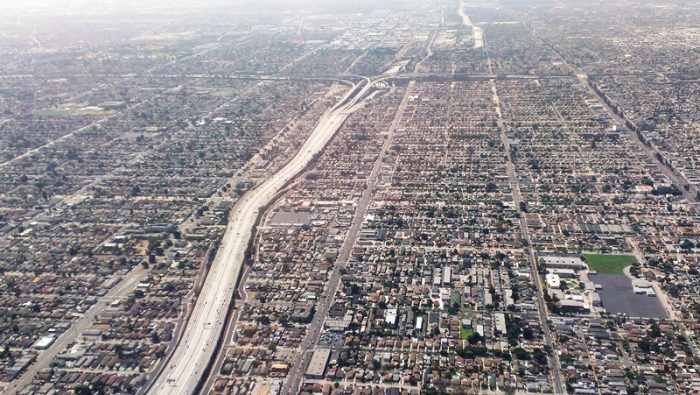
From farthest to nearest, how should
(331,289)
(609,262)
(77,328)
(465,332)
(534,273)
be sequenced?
(609,262) → (534,273) → (331,289) → (77,328) → (465,332)

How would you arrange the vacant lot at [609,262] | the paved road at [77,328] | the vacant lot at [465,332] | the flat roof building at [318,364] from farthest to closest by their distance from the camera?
the vacant lot at [609,262]
the vacant lot at [465,332]
the paved road at [77,328]
the flat roof building at [318,364]

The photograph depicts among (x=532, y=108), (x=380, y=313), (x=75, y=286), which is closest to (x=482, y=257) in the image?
(x=380, y=313)

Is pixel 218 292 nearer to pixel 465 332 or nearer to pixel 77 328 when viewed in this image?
pixel 77 328

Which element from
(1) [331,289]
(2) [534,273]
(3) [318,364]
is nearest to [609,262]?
(2) [534,273]

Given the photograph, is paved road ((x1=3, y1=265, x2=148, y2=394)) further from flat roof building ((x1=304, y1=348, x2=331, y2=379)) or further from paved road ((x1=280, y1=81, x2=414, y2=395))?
flat roof building ((x1=304, y1=348, x2=331, y2=379))

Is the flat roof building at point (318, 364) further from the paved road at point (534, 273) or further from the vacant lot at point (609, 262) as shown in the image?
the vacant lot at point (609, 262)

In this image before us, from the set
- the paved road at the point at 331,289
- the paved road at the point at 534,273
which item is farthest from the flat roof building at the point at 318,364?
the paved road at the point at 534,273
